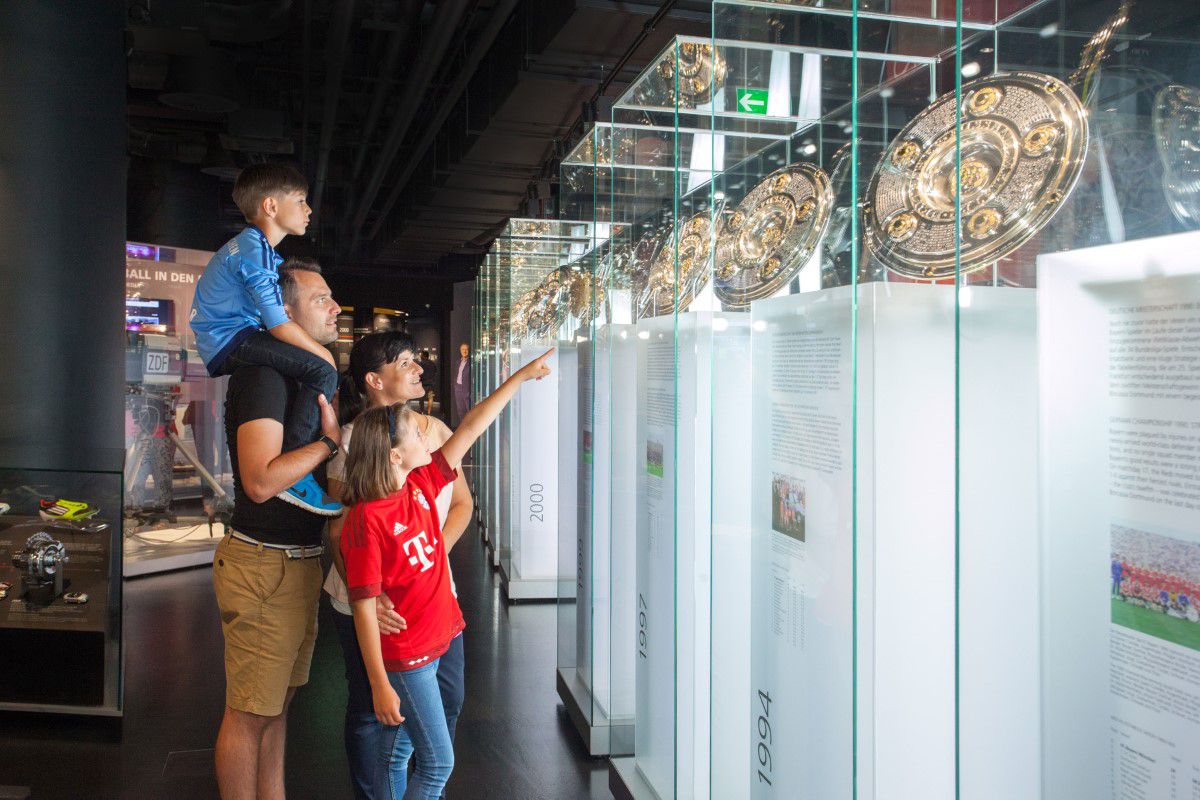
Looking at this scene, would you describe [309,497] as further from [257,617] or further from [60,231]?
[60,231]

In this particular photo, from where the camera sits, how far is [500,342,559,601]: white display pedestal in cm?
591

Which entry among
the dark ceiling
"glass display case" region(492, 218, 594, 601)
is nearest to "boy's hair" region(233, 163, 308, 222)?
the dark ceiling

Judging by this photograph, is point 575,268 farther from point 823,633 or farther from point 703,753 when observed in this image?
point 823,633

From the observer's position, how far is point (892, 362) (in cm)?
144

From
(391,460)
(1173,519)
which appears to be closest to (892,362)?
(1173,519)

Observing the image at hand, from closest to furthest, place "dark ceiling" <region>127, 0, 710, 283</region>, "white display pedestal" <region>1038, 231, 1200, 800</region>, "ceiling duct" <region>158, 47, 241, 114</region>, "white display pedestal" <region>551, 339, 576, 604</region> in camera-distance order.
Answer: "white display pedestal" <region>1038, 231, 1200, 800</region>, "white display pedestal" <region>551, 339, 576, 604</region>, "dark ceiling" <region>127, 0, 710, 283</region>, "ceiling duct" <region>158, 47, 241, 114</region>

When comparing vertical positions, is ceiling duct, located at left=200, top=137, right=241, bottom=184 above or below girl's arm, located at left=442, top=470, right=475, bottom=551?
above

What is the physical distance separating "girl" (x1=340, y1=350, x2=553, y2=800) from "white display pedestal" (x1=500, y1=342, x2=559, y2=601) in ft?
12.1

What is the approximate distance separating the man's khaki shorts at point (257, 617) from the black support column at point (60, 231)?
221cm

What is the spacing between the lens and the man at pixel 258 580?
211 cm

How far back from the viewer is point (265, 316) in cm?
213

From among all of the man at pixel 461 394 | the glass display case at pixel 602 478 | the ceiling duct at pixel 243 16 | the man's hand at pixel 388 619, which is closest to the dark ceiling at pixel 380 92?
the ceiling duct at pixel 243 16

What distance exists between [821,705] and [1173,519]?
2.25ft

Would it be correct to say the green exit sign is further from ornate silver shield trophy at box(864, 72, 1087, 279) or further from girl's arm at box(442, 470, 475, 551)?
girl's arm at box(442, 470, 475, 551)
